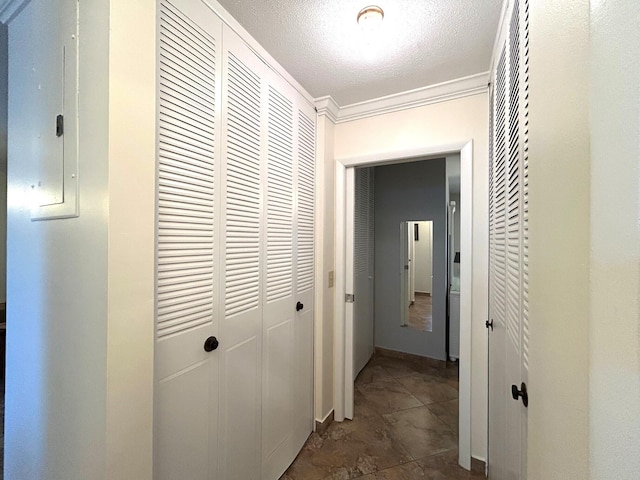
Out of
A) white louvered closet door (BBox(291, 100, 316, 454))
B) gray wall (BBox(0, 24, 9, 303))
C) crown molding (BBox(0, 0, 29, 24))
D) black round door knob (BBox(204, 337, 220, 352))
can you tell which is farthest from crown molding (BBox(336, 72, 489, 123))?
gray wall (BBox(0, 24, 9, 303))

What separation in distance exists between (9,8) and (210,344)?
1.58 metres

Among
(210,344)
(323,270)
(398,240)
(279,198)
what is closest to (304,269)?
(323,270)

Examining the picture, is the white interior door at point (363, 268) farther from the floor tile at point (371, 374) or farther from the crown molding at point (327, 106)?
the crown molding at point (327, 106)

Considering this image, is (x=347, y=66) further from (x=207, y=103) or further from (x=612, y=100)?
(x=612, y=100)

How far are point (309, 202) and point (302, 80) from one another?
78cm

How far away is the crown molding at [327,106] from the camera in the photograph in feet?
6.16

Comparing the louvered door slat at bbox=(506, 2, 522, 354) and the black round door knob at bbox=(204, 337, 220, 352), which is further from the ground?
the louvered door slat at bbox=(506, 2, 522, 354)

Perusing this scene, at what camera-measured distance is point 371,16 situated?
1122mm

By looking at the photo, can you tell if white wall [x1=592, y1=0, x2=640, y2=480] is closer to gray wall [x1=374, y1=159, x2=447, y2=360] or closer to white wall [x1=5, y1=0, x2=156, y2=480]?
white wall [x1=5, y1=0, x2=156, y2=480]

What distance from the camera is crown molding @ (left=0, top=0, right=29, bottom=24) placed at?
1014mm

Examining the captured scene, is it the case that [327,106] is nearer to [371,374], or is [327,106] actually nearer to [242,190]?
[242,190]

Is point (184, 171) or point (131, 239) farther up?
point (184, 171)

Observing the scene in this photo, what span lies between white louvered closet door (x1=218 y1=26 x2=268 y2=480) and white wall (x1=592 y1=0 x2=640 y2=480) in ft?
3.76

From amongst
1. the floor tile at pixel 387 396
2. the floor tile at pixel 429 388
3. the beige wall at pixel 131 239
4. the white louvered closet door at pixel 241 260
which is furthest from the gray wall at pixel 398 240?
the beige wall at pixel 131 239
